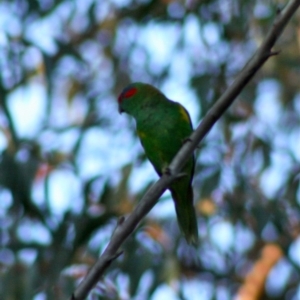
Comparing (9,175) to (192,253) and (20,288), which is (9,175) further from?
(192,253)

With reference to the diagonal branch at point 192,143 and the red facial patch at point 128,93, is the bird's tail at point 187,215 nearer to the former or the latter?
the red facial patch at point 128,93

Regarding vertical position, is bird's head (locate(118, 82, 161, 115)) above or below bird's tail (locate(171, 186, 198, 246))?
above

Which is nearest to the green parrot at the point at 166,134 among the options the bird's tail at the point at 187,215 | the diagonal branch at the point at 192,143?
the bird's tail at the point at 187,215

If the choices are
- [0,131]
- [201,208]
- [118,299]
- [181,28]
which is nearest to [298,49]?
[181,28]

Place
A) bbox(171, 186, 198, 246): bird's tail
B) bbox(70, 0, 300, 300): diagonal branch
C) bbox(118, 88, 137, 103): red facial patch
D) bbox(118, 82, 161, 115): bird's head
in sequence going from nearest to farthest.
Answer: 1. bbox(70, 0, 300, 300): diagonal branch
2. bbox(171, 186, 198, 246): bird's tail
3. bbox(118, 82, 161, 115): bird's head
4. bbox(118, 88, 137, 103): red facial patch

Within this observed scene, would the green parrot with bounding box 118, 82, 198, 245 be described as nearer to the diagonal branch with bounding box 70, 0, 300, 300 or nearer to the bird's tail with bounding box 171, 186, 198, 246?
the bird's tail with bounding box 171, 186, 198, 246

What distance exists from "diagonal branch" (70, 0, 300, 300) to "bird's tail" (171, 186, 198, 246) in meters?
1.12

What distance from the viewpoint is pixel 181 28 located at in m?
5.36

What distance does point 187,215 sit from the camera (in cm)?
316

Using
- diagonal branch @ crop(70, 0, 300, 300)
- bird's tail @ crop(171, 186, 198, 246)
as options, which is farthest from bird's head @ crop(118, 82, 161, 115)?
diagonal branch @ crop(70, 0, 300, 300)

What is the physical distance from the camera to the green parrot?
3176mm

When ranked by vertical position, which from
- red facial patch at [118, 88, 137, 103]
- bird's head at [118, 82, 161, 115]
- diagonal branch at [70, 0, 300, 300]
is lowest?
diagonal branch at [70, 0, 300, 300]

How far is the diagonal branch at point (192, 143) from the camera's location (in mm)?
1791

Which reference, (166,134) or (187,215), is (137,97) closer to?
(166,134)
